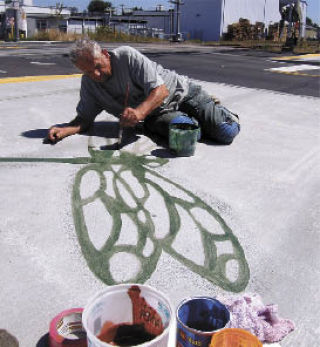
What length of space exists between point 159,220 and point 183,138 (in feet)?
3.55

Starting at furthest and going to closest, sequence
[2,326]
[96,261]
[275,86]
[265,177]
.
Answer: [275,86], [265,177], [96,261], [2,326]

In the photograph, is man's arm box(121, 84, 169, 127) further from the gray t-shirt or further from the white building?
the white building

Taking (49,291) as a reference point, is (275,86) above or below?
above

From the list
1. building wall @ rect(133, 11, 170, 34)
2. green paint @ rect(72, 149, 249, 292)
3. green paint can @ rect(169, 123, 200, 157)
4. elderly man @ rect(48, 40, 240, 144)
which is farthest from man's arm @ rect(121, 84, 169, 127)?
building wall @ rect(133, 11, 170, 34)

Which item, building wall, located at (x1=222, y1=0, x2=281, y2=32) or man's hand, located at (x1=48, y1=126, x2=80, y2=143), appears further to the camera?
building wall, located at (x1=222, y1=0, x2=281, y2=32)

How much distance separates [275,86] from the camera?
7.55 metres

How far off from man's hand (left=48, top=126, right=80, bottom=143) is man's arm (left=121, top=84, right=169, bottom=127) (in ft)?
2.26

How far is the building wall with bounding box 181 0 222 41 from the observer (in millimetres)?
37469

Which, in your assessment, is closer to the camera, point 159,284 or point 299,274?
point 159,284

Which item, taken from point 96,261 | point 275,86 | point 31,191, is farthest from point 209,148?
point 275,86

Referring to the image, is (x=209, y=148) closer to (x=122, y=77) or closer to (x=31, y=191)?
(x=122, y=77)

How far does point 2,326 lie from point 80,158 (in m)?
1.80

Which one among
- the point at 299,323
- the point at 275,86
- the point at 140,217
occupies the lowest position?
the point at 299,323

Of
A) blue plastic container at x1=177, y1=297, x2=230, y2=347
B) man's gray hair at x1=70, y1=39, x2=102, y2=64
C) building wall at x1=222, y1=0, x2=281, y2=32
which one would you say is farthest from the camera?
building wall at x1=222, y1=0, x2=281, y2=32
